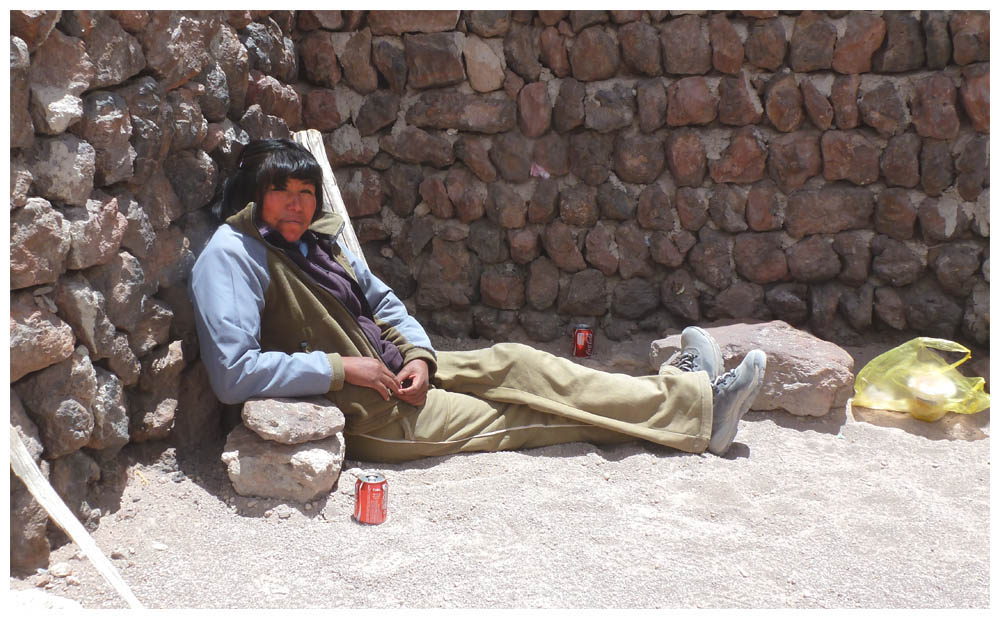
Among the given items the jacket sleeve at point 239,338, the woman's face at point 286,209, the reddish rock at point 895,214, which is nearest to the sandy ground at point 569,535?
the jacket sleeve at point 239,338

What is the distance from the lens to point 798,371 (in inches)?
117

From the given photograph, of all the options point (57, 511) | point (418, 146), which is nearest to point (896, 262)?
point (418, 146)

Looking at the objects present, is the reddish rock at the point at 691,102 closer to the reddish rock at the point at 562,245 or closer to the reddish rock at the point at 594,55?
the reddish rock at the point at 594,55

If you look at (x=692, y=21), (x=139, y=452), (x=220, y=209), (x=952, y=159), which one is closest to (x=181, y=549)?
(x=139, y=452)

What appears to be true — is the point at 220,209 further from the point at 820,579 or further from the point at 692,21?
the point at 692,21

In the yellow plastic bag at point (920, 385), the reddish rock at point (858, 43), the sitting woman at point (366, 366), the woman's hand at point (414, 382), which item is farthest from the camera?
the reddish rock at point (858, 43)

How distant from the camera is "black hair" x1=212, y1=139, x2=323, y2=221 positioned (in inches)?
92.8

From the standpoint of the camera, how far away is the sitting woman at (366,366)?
2193 mm

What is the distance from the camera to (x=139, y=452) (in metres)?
2.23

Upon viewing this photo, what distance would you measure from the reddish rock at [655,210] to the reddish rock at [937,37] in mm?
1207

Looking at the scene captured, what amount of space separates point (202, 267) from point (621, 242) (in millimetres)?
2047

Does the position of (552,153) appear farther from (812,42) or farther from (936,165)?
(936,165)

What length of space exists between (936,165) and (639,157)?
124 cm

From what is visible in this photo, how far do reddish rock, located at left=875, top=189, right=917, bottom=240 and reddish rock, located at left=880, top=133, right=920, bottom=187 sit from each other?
0.06 m
